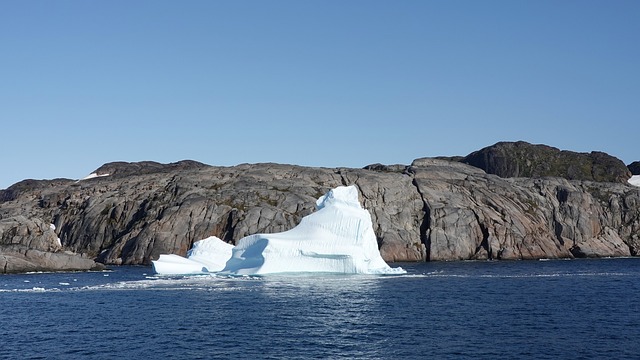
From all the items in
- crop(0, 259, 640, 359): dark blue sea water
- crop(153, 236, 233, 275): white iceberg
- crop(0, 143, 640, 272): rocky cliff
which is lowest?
crop(0, 259, 640, 359): dark blue sea water

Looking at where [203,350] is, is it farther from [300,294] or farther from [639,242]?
[639,242]

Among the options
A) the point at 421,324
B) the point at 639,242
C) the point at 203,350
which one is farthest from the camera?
the point at 639,242

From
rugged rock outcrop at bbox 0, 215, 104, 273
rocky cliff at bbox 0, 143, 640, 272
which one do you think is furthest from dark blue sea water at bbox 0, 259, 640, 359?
rocky cliff at bbox 0, 143, 640, 272

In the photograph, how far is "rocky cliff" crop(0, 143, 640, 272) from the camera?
12238 centimetres

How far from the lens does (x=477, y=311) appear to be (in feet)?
171

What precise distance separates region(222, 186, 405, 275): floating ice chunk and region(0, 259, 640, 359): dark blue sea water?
10.0 ft

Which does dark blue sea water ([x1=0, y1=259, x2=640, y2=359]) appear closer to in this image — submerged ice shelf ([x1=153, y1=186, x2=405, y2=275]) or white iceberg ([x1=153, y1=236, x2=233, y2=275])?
submerged ice shelf ([x1=153, y1=186, x2=405, y2=275])

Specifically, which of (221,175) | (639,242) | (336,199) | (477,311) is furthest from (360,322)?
(639,242)

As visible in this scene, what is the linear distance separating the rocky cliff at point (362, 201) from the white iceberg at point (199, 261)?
18938 millimetres

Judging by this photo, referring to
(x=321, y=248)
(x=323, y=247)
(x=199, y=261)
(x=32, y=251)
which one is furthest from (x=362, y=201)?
(x=32, y=251)

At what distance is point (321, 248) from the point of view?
8131cm

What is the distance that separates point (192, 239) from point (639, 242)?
8597 cm

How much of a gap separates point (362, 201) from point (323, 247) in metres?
53.0

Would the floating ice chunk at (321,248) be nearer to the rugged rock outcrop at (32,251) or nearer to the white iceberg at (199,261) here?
the white iceberg at (199,261)
